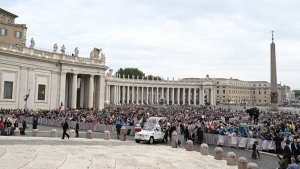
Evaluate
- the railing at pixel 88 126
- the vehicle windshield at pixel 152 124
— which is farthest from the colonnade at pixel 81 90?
the vehicle windshield at pixel 152 124

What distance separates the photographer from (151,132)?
21656 millimetres

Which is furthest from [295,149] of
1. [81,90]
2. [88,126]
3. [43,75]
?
[81,90]

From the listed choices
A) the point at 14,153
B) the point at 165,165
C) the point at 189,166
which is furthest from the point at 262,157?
the point at 14,153

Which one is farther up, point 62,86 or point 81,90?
point 62,86

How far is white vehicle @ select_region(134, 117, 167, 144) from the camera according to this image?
21.4 meters

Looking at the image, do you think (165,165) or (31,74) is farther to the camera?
(31,74)

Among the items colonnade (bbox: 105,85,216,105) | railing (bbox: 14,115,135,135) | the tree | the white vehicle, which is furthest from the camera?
the tree

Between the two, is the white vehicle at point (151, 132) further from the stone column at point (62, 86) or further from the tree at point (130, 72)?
the tree at point (130, 72)

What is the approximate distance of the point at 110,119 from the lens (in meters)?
30.4

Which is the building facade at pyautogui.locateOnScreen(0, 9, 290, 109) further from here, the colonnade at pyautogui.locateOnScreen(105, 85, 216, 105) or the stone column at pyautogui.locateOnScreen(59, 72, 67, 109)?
the colonnade at pyautogui.locateOnScreen(105, 85, 216, 105)

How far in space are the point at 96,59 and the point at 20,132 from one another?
3047 cm

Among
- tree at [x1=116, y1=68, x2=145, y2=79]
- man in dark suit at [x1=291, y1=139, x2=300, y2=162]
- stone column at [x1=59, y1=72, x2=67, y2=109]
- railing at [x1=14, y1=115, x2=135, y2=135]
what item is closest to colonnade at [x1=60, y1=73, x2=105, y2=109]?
stone column at [x1=59, y1=72, x2=67, y2=109]

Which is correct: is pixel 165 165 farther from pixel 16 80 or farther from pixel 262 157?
pixel 16 80

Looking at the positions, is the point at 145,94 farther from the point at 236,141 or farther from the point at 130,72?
the point at 236,141
